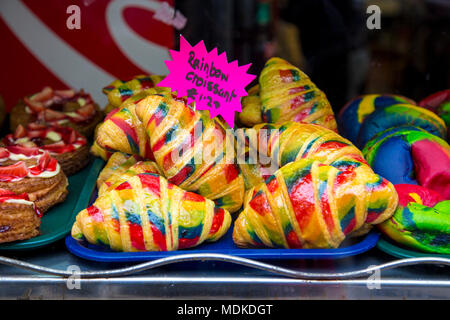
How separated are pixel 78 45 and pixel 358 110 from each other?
1.40 m

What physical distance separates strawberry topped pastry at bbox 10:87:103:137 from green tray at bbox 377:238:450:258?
4.29ft

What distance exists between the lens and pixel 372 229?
52.4 inches

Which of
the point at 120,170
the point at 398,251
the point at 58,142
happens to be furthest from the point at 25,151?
the point at 398,251

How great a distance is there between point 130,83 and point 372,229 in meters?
1.04

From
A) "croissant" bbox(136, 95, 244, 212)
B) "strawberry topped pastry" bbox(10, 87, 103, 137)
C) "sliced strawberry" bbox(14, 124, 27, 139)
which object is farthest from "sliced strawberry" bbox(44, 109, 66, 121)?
"croissant" bbox(136, 95, 244, 212)

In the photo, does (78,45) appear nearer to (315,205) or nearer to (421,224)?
(315,205)

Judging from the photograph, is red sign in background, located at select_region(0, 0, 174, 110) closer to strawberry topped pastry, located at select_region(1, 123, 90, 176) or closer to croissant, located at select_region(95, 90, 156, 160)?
strawberry topped pastry, located at select_region(1, 123, 90, 176)

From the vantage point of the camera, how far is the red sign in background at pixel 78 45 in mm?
2326

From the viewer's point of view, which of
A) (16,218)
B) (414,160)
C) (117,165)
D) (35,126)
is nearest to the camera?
(16,218)

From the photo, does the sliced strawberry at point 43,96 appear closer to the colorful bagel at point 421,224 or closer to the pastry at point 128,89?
the pastry at point 128,89

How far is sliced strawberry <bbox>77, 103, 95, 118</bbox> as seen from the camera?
2072 mm

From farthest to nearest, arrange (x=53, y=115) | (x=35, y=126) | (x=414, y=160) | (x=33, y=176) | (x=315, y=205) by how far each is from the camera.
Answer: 1. (x=53, y=115)
2. (x=35, y=126)
3. (x=33, y=176)
4. (x=414, y=160)
5. (x=315, y=205)

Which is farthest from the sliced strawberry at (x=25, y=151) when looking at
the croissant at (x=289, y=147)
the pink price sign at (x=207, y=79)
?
the croissant at (x=289, y=147)

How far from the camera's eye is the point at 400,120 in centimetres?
163
